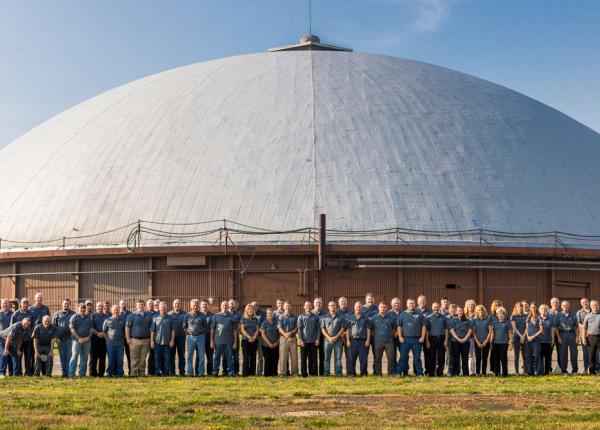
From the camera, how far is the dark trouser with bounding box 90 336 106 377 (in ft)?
64.9

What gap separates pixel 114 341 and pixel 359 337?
16.7 feet

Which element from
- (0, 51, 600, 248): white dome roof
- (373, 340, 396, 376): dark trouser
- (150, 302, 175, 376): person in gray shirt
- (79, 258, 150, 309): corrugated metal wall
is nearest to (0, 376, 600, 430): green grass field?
(373, 340, 396, 376): dark trouser

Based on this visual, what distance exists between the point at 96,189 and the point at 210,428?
21703 mm

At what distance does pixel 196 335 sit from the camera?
19.9 meters

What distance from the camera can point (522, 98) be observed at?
128 feet

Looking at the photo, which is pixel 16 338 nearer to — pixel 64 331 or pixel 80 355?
pixel 64 331

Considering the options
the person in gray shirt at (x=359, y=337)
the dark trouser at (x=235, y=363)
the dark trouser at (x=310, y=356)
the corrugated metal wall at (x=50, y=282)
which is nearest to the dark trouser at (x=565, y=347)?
the person in gray shirt at (x=359, y=337)

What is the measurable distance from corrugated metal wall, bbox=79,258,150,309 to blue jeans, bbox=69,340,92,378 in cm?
1036

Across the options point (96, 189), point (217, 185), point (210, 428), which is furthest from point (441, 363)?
point (96, 189)

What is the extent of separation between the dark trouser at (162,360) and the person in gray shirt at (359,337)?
3.81 m

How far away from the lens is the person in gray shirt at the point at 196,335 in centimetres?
1978

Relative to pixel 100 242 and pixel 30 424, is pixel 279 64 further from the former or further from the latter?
pixel 30 424

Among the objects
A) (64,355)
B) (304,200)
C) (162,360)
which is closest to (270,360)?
(162,360)

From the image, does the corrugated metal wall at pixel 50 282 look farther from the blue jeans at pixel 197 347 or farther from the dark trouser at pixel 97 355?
the blue jeans at pixel 197 347
